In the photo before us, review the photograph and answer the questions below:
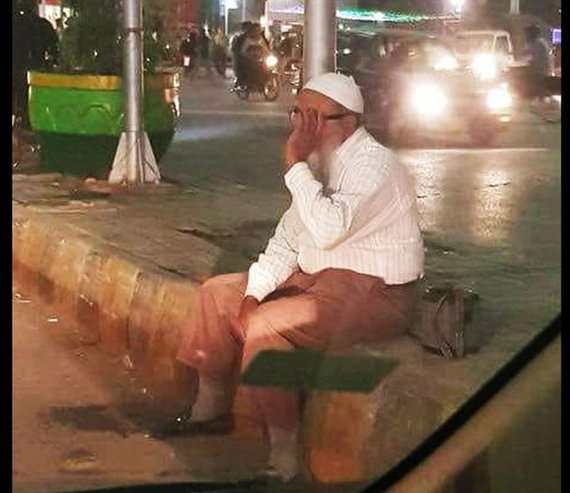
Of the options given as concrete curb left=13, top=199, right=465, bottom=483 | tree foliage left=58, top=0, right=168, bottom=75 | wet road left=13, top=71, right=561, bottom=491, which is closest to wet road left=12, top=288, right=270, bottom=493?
wet road left=13, top=71, right=561, bottom=491

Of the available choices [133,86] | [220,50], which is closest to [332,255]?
[133,86]

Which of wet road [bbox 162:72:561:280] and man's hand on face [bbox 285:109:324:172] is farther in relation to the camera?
wet road [bbox 162:72:561:280]

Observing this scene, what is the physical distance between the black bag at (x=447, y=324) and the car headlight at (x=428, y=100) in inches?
462

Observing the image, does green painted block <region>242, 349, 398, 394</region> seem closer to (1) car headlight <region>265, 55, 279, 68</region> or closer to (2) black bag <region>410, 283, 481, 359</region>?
(2) black bag <region>410, 283, 481, 359</region>

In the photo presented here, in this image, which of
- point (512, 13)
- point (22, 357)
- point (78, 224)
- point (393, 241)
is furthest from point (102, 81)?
point (393, 241)

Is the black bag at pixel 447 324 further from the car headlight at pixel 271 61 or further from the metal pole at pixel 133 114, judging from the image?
the car headlight at pixel 271 61

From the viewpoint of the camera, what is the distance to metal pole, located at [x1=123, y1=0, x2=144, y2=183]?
10.8 metres

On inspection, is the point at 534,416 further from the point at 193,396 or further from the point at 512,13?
the point at 512,13

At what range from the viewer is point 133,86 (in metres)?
10.8

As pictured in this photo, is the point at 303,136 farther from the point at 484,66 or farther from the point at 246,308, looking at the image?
the point at 484,66

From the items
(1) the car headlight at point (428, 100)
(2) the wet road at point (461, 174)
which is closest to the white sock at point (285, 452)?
(2) the wet road at point (461, 174)

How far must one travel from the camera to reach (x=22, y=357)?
22.3 ft

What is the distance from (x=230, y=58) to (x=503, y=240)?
20.8 meters

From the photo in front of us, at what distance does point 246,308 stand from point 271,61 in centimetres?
1929
